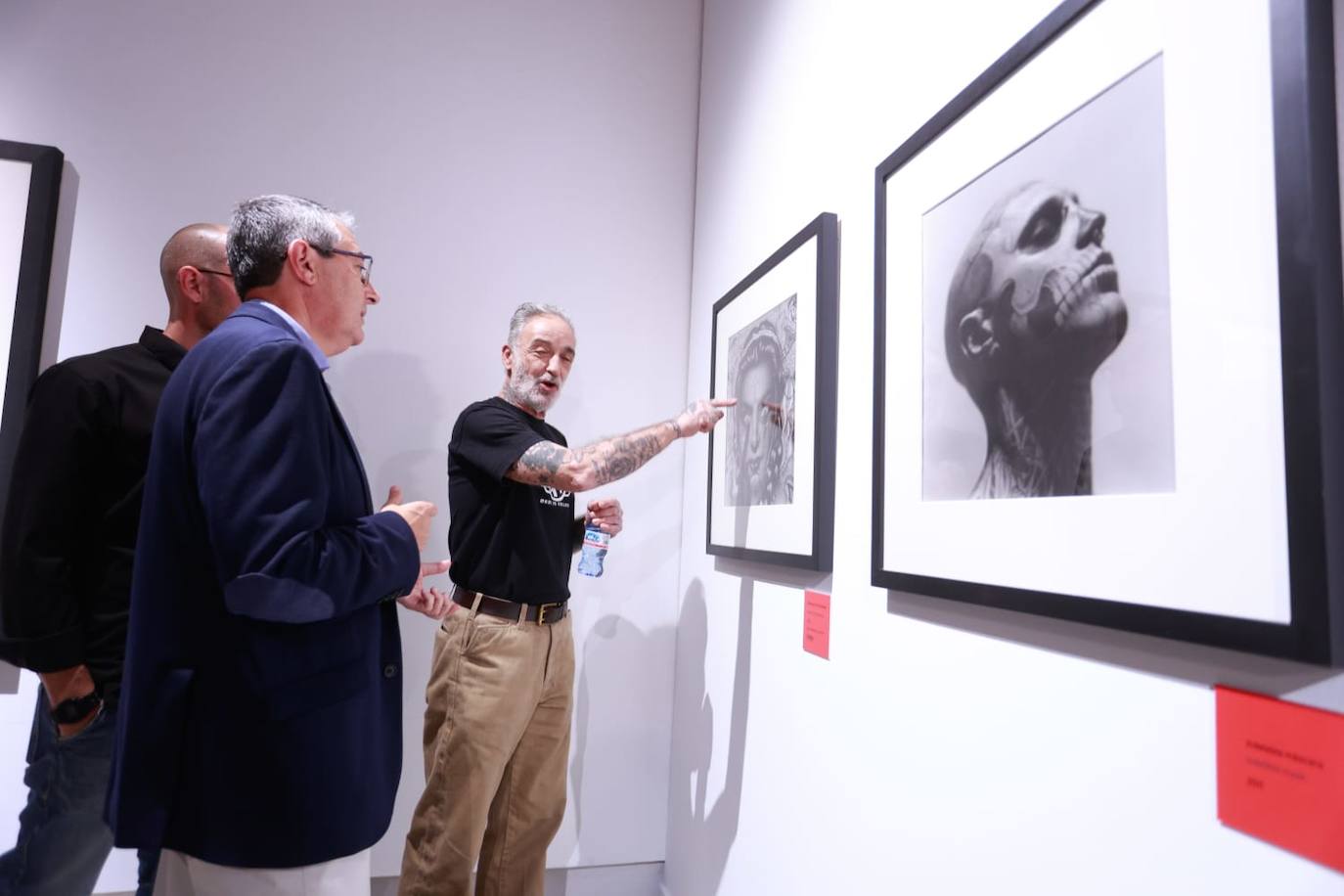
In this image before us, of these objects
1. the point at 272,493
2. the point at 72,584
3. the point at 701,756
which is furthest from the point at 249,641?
the point at 701,756

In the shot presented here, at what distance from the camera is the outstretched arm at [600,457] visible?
175 cm

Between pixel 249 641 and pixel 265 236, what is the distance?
66cm

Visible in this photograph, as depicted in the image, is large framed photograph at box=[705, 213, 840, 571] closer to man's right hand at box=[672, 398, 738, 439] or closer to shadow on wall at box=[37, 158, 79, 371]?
man's right hand at box=[672, 398, 738, 439]

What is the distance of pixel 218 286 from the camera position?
1.78m

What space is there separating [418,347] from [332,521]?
5.08ft

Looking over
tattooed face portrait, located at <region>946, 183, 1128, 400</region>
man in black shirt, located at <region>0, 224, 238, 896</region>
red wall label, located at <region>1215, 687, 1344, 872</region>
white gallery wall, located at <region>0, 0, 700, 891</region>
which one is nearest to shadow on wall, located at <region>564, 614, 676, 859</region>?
white gallery wall, located at <region>0, 0, 700, 891</region>

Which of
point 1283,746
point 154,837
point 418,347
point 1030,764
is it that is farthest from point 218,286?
point 1283,746

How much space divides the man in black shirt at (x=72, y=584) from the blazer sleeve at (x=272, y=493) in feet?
2.20

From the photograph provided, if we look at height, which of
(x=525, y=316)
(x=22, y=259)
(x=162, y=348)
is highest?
(x=22, y=259)

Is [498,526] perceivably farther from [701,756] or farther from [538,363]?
[701,756]

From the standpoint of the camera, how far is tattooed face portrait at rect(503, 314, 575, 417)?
2.12 metres

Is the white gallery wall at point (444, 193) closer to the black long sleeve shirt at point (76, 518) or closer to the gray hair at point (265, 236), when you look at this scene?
the black long sleeve shirt at point (76, 518)

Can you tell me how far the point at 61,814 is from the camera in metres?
1.53

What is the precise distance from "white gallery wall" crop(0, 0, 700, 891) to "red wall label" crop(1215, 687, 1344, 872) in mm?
2105
